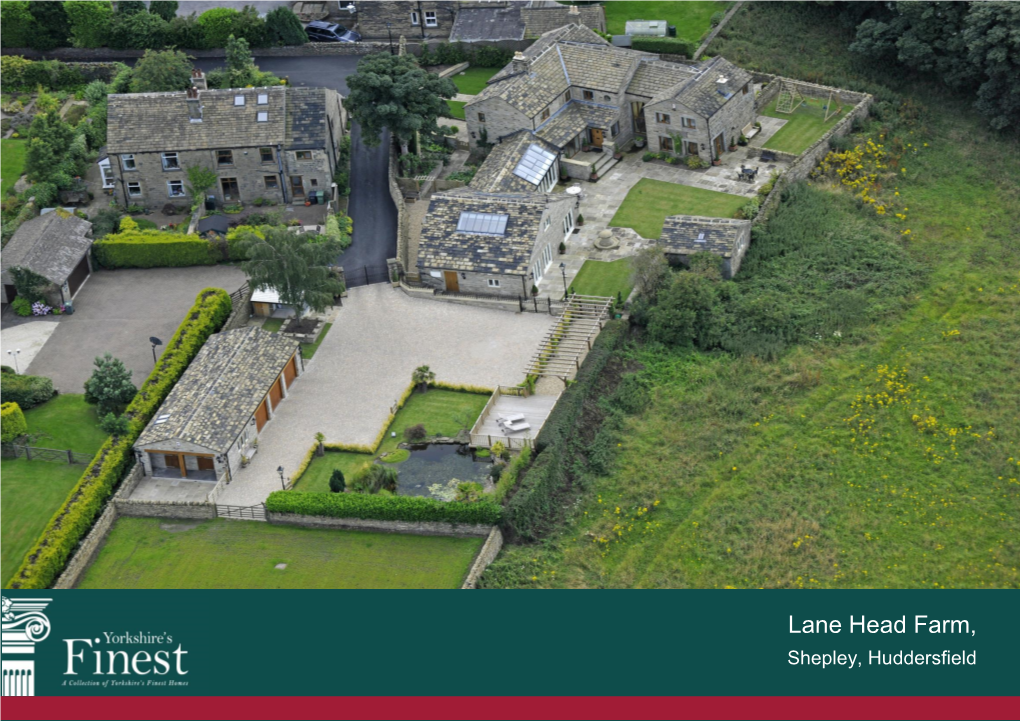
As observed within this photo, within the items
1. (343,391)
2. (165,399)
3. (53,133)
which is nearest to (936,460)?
(343,391)

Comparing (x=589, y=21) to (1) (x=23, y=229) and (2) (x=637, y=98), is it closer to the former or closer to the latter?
(2) (x=637, y=98)

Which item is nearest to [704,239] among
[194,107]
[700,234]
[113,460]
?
[700,234]

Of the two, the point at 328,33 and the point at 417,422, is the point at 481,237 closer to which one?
the point at 417,422

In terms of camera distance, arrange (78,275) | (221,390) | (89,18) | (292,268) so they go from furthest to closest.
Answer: (89,18) → (78,275) → (292,268) → (221,390)

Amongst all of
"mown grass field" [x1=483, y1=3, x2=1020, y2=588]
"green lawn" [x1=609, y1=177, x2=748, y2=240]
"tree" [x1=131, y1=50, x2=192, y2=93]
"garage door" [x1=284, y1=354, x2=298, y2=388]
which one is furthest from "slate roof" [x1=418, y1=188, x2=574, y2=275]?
"tree" [x1=131, y1=50, x2=192, y2=93]

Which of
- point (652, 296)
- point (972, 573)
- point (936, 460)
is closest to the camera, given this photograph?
point (972, 573)
